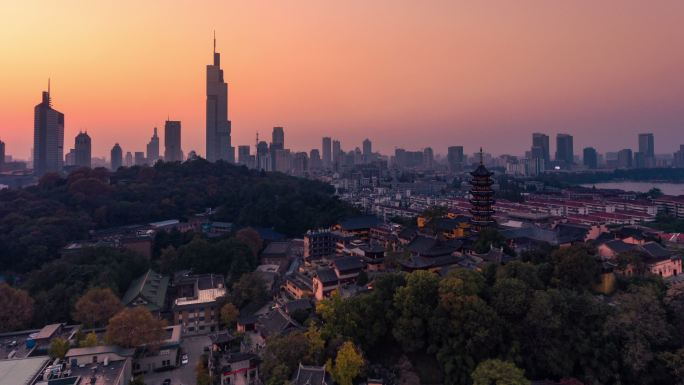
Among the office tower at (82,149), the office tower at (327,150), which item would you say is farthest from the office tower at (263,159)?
the office tower at (327,150)

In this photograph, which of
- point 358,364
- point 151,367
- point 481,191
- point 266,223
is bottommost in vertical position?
point 151,367

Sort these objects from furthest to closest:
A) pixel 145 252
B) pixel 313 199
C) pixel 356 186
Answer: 1. pixel 356 186
2. pixel 313 199
3. pixel 145 252

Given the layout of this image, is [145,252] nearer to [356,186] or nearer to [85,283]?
[85,283]

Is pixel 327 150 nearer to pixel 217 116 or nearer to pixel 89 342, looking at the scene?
pixel 217 116

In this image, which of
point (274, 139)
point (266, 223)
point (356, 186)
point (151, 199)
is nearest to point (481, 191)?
point (266, 223)

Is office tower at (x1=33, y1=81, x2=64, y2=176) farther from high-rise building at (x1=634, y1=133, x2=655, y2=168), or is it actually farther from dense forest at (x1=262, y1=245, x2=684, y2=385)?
high-rise building at (x1=634, y1=133, x2=655, y2=168)

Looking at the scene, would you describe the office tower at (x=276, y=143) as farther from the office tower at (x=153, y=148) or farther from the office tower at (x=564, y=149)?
the office tower at (x=564, y=149)

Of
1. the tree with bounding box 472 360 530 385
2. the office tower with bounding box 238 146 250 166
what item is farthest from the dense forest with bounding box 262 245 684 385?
the office tower with bounding box 238 146 250 166
